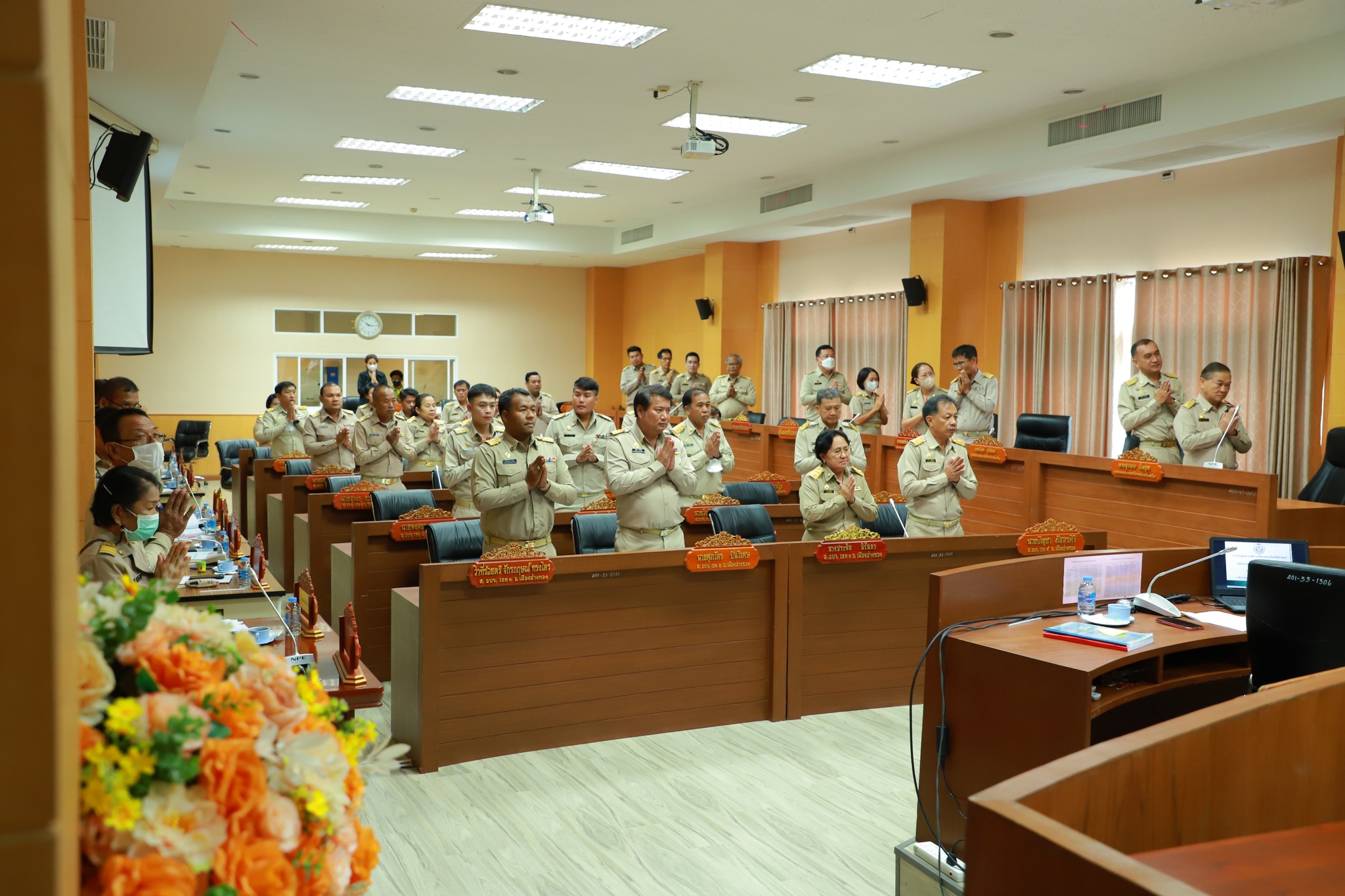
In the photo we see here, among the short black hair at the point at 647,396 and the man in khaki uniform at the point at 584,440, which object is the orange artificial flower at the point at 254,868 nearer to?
the short black hair at the point at 647,396

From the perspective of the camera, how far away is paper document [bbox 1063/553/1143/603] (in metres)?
3.99

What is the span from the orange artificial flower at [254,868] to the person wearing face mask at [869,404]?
9.40 meters

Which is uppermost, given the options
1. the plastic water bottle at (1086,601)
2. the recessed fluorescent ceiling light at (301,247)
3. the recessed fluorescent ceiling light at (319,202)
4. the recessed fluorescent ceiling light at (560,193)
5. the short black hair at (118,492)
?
the recessed fluorescent ceiling light at (319,202)

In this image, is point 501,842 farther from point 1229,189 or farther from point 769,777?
point 1229,189

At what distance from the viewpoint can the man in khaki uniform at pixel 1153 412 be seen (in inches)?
308

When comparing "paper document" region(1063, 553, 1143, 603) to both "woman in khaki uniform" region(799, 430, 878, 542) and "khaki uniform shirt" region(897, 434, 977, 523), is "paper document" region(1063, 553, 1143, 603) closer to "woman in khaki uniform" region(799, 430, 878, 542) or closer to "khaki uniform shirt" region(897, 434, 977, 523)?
"woman in khaki uniform" region(799, 430, 878, 542)

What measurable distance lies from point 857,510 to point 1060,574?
1901 millimetres

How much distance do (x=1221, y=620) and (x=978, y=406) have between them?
5.80 meters

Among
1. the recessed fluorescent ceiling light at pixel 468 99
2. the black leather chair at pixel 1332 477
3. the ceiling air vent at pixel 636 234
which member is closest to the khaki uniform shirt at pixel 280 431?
the recessed fluorescent ceiling light at pixel 468 99

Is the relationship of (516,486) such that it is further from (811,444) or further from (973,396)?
(973,396)

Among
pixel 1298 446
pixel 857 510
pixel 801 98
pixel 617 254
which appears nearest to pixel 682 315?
pixel 617 254

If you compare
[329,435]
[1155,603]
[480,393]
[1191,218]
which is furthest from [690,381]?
[1155,603]

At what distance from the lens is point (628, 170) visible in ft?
37.4

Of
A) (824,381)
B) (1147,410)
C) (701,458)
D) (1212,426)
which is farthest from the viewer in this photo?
(824,381)
